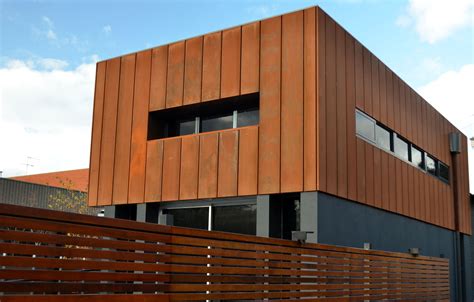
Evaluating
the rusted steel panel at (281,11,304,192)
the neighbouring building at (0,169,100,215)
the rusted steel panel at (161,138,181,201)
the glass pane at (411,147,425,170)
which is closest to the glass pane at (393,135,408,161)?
the glass pane at (411,147,425,170)

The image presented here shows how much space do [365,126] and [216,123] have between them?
3429mm

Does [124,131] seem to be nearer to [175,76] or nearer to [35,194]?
[175,76]

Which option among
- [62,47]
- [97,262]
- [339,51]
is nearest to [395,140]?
[339,51]

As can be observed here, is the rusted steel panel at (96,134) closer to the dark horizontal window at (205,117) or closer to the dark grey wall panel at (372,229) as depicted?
the dark horizontal window at (205,117)

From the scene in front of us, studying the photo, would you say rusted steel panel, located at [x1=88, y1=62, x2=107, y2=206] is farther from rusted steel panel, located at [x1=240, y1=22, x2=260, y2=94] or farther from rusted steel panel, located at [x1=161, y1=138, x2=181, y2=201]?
rusted steel panel, located at [x1=240, y1=22, x2=260, y2=94]

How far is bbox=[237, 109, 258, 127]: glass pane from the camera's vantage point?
1229cm

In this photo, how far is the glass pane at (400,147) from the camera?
15005mm

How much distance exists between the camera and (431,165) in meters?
18.0

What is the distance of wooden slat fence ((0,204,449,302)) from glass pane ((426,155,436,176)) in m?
8.42

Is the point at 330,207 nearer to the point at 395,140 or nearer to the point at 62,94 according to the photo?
the point at 395,140

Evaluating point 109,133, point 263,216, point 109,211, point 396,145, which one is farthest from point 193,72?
point 396,145

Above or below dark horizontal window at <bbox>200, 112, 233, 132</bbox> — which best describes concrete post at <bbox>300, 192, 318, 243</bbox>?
below

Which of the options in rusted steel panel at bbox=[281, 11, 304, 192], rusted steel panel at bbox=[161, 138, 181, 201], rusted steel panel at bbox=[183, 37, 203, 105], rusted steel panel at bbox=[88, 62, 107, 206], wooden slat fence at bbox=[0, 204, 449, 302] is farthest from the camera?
rusted steel panel at bbox=[88, 62, 107, 206]

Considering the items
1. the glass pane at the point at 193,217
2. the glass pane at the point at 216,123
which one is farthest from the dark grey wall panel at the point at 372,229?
the glass pane at the point at 216,123
